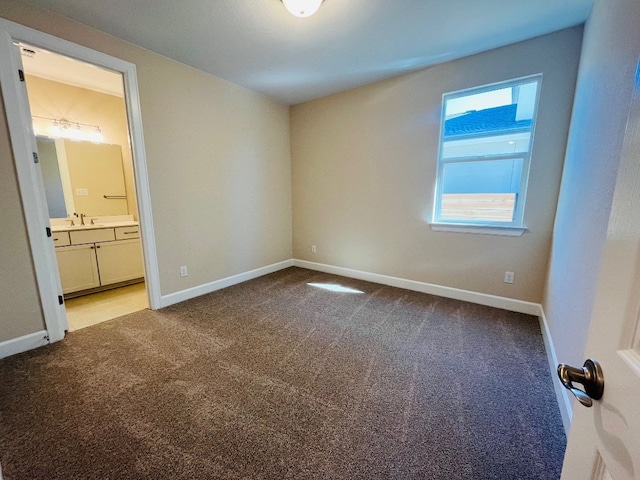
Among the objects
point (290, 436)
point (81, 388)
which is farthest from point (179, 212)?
point (290, 436)

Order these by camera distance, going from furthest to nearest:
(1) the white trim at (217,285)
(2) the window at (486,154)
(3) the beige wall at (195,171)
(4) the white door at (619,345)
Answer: (1) the white trim at (217,285), (2) the window at (486,154), (3) the beige wall at (195,171), (4) the white door at (619,345)

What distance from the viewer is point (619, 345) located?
17.9 inches

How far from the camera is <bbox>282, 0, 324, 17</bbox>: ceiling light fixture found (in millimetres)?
1772

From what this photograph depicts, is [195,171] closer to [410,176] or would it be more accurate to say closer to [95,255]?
[95,255]

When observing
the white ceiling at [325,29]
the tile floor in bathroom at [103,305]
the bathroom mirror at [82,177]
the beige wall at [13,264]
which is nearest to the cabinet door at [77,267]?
the tile floor in bathroom at [103,305]

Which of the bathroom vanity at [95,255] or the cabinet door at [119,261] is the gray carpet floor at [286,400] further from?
the cabinet door at [119,261]

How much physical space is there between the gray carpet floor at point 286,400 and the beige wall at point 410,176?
0.73 m

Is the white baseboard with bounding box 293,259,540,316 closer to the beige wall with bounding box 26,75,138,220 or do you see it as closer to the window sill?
the window sill

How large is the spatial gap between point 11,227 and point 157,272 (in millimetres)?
1115

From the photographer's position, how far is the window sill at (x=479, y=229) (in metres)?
2.59

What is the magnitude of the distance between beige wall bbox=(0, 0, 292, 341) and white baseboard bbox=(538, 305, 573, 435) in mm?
3409

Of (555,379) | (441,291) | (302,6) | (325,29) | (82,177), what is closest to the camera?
(555,379)

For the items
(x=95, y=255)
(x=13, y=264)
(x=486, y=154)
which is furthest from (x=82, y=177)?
(x=486, y=154)

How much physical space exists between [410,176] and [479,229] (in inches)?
39.4
